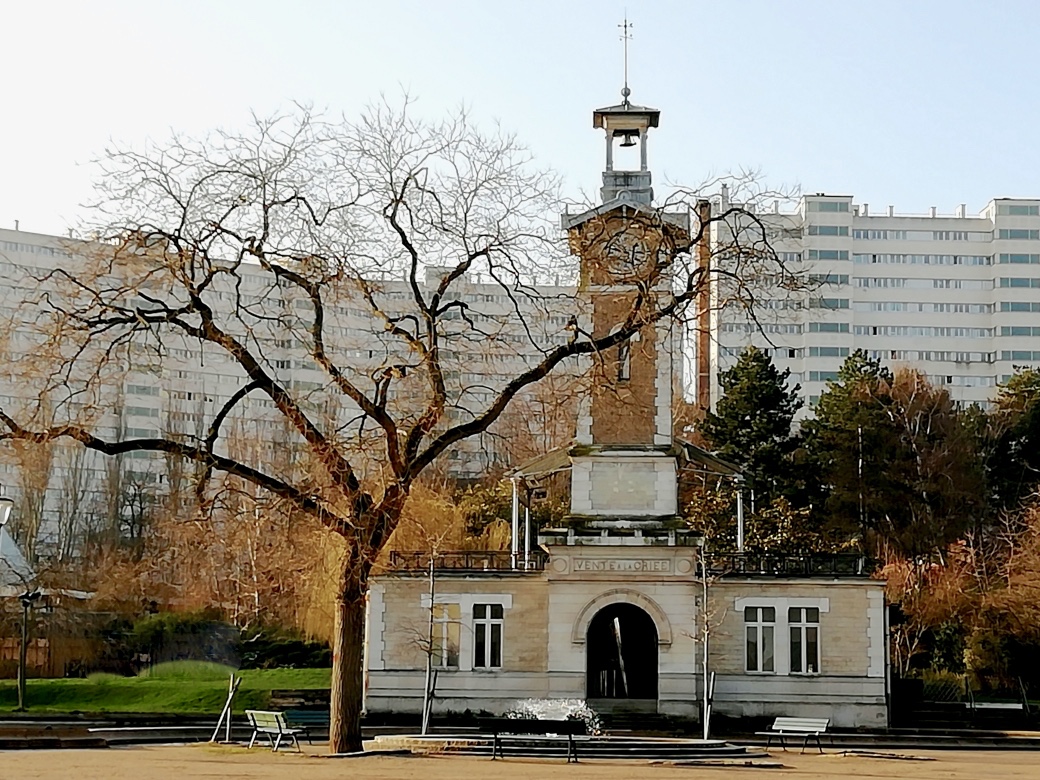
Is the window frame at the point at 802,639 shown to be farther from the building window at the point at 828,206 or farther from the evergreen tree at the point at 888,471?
the building window at the point at 828,206

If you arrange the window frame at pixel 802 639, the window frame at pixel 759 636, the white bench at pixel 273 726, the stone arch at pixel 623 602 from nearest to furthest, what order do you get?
the white bench at pixel 273 726 → the stone arch at pixel 623 602 → the window frame at pixel 802 639 → the window frame at pixel 759 636

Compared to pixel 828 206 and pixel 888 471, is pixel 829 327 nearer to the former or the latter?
pixel 828 206

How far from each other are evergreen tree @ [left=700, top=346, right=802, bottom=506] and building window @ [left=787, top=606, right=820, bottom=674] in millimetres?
19990

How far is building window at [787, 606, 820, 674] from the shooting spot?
37594 millimetres

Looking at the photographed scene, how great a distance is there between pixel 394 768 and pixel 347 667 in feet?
9.00

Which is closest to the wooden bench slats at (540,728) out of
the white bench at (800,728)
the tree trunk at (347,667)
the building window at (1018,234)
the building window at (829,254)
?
the tree trunk at (347,667)

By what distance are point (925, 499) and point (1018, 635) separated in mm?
12218

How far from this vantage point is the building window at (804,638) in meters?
37.6

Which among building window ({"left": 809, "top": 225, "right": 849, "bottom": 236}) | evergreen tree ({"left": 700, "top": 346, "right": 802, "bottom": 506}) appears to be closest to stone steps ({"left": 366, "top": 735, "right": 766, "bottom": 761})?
evergreen tree ({"left": 700, "top": 346, "right": 802, "bottom": 506})

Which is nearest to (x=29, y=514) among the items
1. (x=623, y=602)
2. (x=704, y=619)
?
(x=623, y=602)

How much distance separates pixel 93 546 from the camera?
68.5 meters

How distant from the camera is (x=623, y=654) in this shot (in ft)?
130

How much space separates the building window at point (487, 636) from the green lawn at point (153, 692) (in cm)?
767

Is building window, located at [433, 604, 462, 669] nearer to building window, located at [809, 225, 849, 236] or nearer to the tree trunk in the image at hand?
the tree trunk
